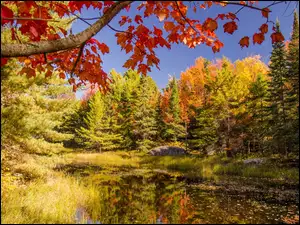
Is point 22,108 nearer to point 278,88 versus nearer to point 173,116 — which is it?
point 278,88

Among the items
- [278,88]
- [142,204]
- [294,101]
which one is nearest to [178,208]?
[142,204]

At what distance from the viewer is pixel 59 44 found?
241cm

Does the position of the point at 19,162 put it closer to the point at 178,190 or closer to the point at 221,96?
the point at 178,190

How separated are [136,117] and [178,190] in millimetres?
30151

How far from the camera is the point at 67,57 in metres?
3.79

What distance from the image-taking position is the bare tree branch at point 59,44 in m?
2.29

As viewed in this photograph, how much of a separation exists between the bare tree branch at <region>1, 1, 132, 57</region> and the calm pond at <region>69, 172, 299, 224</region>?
6862 mm

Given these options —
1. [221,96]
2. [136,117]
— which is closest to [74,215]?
[221,96]

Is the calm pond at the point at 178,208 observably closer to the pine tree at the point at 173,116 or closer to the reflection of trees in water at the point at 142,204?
the reflection of trees in water at the point at 142,204

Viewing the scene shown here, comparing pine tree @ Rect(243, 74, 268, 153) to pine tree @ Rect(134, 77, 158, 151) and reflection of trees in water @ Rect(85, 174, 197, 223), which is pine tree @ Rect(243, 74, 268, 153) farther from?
reflection of trees in water @ Rect(85, 174, 197, 223)

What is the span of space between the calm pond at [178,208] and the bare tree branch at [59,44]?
6.86 m

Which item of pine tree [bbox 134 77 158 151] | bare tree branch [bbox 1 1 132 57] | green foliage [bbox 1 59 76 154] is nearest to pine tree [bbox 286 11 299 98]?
green foliage [bbox 1 59 76 154]

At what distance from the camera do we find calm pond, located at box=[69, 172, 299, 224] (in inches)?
362

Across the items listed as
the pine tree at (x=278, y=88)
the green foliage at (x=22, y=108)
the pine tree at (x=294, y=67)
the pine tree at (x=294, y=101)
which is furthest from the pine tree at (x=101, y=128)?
the green foliage at (x=22, y=108)
